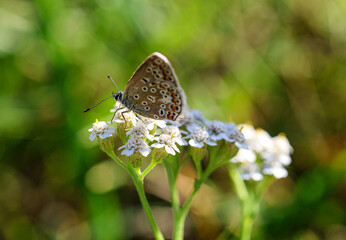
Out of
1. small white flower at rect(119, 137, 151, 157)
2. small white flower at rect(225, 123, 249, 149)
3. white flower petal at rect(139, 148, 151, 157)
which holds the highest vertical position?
small white flower at rect(119, 137, 151, 157)

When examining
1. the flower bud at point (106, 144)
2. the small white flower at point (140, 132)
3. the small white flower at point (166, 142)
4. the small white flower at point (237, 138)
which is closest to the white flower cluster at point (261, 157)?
the small white flower at point (237, 138)

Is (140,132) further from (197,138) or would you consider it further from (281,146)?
(281,146)

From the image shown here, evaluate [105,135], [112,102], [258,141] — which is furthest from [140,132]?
[112,102]

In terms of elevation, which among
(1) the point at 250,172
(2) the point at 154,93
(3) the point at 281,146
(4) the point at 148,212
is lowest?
(1) the point at 250,172

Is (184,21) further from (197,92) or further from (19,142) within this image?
(19,142)

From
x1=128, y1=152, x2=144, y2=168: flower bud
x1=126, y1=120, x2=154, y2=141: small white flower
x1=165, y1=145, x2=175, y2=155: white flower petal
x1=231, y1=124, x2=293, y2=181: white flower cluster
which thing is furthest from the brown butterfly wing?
x1=231, y1=124, x2=293, y2=181: white flower cluster

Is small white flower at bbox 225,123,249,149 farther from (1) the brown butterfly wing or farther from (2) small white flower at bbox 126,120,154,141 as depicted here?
(2) small white flower at bbox 126,120,154,141

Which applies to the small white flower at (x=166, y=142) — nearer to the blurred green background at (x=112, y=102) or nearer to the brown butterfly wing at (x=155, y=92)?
the brown butterfly wing at (x=155, y=92)
